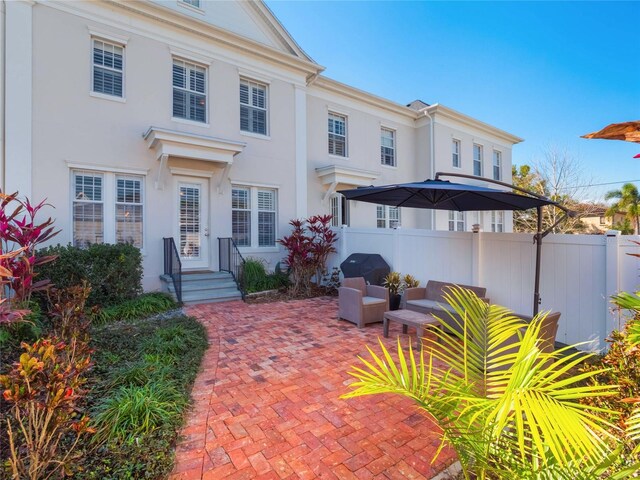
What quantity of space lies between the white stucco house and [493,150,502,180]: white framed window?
812 cm

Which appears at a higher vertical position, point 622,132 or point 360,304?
point 622,132

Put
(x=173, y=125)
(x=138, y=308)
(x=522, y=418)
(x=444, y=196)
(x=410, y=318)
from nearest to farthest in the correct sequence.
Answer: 1. (x=522, y=418)
2. (x=410, y=318)
3. (x=444, y=196)
4. (x=138, y=308)
5. (x=173, y=125)

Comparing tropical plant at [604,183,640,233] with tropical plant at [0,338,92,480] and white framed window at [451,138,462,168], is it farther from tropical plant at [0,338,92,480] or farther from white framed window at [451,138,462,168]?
tropical plant at [0,338,92,480]

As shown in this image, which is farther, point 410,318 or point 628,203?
point 628,203

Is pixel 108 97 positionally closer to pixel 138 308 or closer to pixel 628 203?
pixel 138 308

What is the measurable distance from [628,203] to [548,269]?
23493 millimetres

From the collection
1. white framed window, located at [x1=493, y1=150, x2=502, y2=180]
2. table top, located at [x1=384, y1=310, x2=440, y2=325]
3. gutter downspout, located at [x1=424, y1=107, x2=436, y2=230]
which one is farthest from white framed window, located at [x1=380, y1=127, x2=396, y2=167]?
table top, located at [x1=384, y1=310, x2=440, y2=325]

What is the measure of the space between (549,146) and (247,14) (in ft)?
50.0

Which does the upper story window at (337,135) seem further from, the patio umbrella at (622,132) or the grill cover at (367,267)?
the patio umbrella at (622,132)

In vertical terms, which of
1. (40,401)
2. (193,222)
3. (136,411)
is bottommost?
(136,411)

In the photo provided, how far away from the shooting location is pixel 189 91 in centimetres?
863

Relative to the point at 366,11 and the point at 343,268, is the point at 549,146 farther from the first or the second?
the point at 343,268

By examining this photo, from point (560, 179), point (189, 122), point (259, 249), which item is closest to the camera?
point (189, 122)

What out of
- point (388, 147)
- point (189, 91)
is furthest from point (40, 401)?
point (388, 147)
